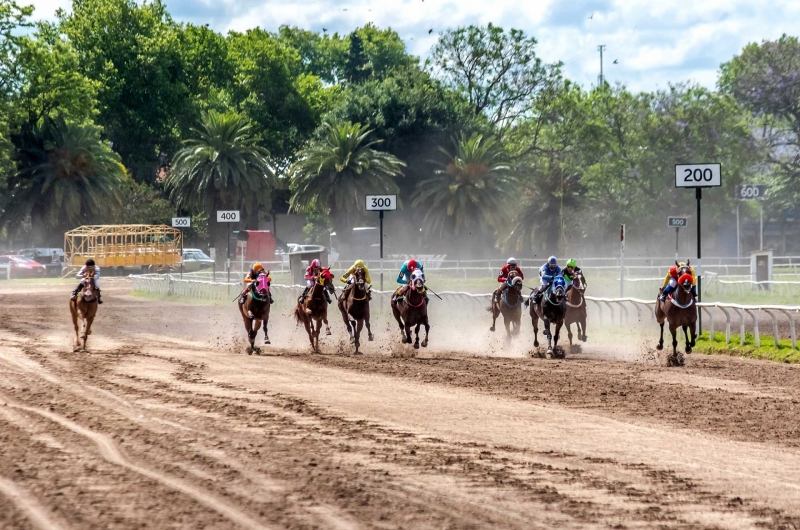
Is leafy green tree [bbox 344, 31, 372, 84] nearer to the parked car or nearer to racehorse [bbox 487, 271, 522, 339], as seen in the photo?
the parked car

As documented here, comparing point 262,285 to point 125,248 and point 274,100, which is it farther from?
point 274,100

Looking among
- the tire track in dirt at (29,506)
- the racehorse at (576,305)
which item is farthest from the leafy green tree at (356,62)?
the tire track in dirt at (29,506)

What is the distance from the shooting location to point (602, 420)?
11711 millimetres

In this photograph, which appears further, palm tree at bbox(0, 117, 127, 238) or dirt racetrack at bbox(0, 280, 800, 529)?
palm tree at bbox(0, 117, 127, 238)

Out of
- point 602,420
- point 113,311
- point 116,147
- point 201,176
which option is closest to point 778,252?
point 201,176

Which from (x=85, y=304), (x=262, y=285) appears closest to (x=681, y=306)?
(x=262, y=285)

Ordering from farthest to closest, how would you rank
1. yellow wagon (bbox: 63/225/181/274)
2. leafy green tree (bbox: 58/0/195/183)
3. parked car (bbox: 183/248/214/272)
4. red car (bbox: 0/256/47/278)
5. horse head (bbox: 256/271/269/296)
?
leafy green tree (bbox: 58/0/195/183), parked car (bbox: 183/248/214/272), red car (bbox: 0/256/47/278), yellow wagon (bbox: 63/225/181/274), horse head (bbox: 256/271/269/296)

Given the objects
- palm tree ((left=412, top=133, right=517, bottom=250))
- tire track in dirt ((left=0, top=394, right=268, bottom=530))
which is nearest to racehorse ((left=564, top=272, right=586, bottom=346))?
tire track in dirt ((left=0, top=394, right=268, bottom=530))

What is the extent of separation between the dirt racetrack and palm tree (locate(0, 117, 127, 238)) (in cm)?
5016

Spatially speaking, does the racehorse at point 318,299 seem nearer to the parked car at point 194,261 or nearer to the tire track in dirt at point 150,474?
the tire track in dirt at point 150,474

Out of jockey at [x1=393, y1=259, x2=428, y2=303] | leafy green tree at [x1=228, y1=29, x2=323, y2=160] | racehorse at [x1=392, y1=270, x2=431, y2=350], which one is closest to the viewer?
racehorse at [x1=392, y1=270, x2=431, y2=350]

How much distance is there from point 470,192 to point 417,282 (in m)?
43.2

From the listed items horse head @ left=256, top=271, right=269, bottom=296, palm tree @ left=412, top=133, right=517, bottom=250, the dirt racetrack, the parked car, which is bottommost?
the dirt racetrack

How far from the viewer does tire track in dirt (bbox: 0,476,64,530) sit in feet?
22.1
